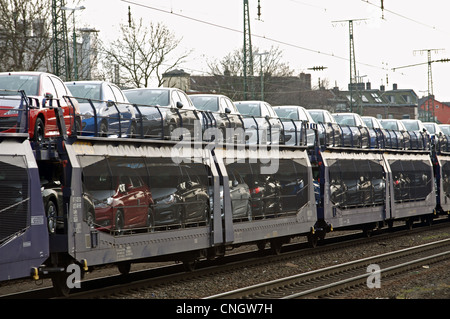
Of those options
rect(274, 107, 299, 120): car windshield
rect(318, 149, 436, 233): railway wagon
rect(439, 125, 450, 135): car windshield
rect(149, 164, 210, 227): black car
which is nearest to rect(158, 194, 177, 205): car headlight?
rect(149, 164, 210, 227): black car

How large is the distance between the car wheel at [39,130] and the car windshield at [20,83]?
1.20 meters

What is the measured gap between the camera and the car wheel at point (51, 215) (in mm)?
13172

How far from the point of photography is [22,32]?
44281mm

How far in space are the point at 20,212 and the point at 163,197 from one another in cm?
452

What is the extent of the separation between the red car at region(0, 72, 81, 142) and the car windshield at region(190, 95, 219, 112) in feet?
21.7

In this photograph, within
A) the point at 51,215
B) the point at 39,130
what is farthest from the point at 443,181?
the point at 51,215

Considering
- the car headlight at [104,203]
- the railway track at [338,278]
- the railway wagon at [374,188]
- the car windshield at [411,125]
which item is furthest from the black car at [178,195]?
the car windshield at [411,125]

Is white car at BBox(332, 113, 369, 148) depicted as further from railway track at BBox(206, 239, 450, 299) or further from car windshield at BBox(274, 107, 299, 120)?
railway track at BBox(206, 239, 450, 299)

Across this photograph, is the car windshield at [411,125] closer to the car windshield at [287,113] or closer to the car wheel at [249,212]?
the car windshield at [287,113]

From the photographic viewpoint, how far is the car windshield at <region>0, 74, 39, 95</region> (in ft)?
51.5

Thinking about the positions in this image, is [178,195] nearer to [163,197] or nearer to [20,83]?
[163,197]

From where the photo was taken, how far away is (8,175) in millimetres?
12125
